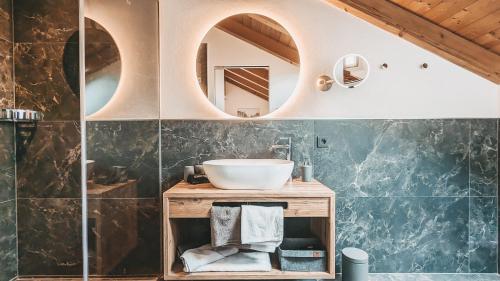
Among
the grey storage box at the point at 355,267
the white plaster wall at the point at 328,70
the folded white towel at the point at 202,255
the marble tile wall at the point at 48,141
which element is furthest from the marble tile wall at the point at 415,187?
the marble tile wall at the point at 48,141

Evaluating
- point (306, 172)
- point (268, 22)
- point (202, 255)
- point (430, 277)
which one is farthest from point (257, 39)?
point (430, 277)

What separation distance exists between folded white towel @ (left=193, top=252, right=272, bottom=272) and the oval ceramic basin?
507mm

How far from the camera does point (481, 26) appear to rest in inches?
80.1

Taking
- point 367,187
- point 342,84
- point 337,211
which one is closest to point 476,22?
point 342,84

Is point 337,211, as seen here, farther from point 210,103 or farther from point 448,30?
point 448,30

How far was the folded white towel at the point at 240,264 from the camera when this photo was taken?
2.02 m

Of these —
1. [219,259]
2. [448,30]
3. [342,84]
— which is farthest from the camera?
[342,84]

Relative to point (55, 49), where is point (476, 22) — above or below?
above

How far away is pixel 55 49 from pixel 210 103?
109 centimetres

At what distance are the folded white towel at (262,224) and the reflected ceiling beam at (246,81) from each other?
3.09 ft

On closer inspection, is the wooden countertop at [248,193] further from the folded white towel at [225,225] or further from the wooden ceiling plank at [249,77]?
the wooden ceiling plank at [249,77]

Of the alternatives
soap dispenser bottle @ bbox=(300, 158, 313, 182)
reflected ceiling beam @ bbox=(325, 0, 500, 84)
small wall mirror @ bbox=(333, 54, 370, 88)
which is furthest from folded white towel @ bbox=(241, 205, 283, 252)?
reflected ceiling beam @ bbox=(325, 0, 500, 84)

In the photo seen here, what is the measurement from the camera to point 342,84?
2475 millimetres

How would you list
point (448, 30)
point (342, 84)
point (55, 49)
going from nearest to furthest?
point (55, 49) < point (448, 30) < point (342, 84)
